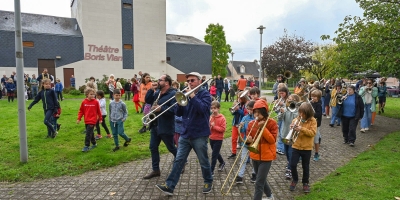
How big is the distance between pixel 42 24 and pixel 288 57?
1043 inches

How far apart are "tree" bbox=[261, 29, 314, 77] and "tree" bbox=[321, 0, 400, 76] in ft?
62.6

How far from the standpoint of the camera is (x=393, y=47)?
9617 mm

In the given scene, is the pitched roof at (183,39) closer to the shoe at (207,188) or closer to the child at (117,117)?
the child at (117,117)

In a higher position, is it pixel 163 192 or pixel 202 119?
pixel 202 119

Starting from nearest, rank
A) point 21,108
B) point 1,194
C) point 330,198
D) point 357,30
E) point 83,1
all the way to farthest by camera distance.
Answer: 1. point 330,198
2. point 1,194
3. point 21,108
4. point 357,30
5. point 83,1

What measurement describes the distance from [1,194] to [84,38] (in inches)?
1031

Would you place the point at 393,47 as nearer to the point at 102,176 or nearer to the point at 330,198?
the point at 330,198

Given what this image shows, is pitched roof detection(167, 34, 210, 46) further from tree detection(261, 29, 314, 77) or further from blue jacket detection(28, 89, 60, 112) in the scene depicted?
blue jacket detection(28, 89, 60, 112)

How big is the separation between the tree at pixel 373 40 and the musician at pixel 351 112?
2.05 meters

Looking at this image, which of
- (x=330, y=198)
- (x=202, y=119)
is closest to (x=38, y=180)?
(x=202, y=119)

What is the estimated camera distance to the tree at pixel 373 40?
9688 millimetres

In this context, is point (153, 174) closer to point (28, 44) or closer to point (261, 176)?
point (261, 176)

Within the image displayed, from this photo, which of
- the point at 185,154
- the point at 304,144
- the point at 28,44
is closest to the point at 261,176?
the point at 304,144

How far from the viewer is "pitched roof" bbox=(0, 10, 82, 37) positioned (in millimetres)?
27281
